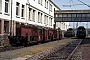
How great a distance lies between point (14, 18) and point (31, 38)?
4084mm

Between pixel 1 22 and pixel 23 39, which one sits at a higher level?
pixel 1 22

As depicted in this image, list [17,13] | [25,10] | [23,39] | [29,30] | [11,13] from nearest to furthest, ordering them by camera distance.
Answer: [23,39], [29,30], [11,13], [17,13], [25,10]

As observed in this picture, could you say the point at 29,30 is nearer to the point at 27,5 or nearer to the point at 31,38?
the point at 31,38

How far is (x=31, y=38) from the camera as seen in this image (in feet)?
93.6

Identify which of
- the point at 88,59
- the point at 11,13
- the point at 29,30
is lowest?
the point at 88,59

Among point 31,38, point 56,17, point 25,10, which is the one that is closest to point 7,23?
point 31,38

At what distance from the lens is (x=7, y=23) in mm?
28828

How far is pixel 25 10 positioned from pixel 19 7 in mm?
2824

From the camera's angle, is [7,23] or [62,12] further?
[62,12]

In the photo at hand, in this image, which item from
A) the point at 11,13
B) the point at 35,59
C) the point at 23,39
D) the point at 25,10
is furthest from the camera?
the point at 25,10

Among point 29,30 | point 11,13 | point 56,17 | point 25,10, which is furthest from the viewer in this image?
point 56,17

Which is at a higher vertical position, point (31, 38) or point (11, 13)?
point (11, 13)

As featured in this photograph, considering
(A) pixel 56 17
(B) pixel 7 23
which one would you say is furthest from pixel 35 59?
(A) pixel 56 17

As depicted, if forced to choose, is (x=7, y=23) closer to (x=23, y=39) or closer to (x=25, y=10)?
(x=23, y=39)
